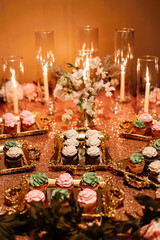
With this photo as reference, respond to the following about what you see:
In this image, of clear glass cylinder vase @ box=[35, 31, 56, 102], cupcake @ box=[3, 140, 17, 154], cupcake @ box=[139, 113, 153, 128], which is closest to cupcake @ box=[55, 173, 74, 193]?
cupcake @ box=[3, 140, 17, 154]

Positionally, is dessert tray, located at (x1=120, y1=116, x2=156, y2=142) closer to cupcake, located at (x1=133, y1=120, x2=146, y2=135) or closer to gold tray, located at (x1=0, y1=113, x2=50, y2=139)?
cupcake, located at (x1=133, y1=120, x2=146, y2=135)

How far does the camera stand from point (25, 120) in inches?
70.6

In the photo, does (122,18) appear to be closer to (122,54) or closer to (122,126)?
(122,54)

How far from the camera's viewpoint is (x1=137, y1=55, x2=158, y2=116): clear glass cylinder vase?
1874mm

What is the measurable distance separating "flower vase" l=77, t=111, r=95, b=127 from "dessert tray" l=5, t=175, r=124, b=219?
0.53 m

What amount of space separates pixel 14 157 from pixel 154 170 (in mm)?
593

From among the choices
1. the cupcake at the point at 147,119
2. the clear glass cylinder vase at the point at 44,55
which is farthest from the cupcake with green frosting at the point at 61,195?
the clear glass cylinder vase at the point at 44,55

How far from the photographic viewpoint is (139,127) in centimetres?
171

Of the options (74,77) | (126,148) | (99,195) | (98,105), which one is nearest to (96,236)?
(99,195)

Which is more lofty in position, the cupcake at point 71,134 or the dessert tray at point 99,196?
the cupcake at point 71,134

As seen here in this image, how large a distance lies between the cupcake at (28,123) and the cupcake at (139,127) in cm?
54

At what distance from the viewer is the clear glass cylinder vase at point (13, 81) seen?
197cm

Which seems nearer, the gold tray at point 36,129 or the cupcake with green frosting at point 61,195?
the cupcake with green frosting at point 61,195

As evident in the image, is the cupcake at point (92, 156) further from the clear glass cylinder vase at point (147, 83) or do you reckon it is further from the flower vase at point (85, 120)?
the clear glass cylinder vase at point (147, 83)
